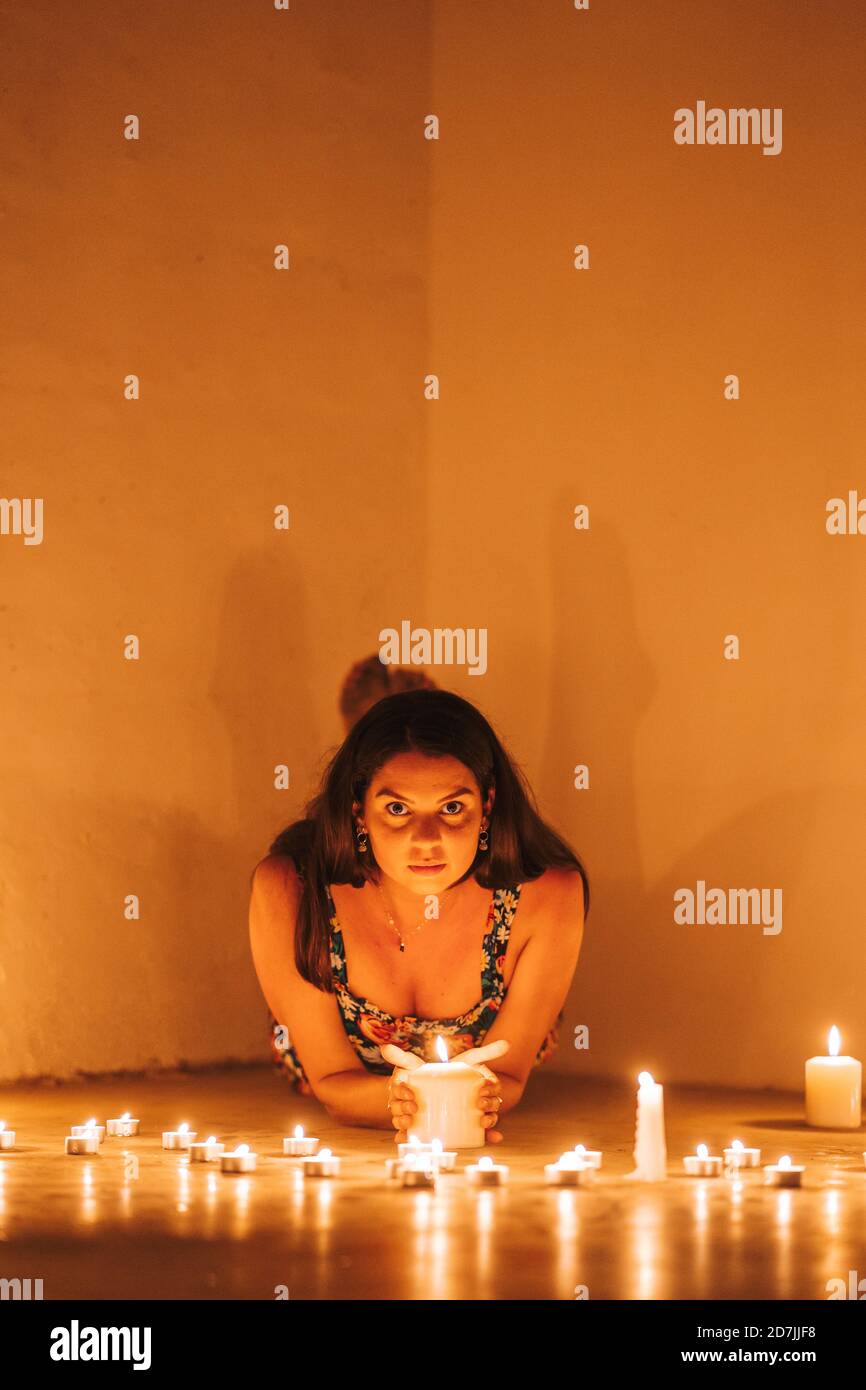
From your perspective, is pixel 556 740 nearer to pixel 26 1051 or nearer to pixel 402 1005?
pixel 402 1005

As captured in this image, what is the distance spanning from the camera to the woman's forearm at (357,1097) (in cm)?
354

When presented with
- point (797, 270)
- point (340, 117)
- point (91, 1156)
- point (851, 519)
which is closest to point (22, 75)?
point (340, 117)

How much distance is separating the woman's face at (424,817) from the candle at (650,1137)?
2.21 feet

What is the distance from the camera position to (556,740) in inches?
181

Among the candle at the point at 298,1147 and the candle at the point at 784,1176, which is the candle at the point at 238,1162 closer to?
the candle at the point at 298,1147

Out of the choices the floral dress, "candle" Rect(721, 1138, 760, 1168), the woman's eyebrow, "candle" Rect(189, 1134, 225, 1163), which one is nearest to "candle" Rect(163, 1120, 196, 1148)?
"candle" Rect(189, 1134, 225, 1163)

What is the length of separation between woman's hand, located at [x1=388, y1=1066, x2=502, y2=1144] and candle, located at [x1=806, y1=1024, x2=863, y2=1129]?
71cm

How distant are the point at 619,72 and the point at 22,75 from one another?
55.4 inches

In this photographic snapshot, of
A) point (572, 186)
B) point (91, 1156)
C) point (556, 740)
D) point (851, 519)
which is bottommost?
point (91, 1156)

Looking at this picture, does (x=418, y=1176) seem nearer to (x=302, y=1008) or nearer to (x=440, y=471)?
(x=302, y=1008)

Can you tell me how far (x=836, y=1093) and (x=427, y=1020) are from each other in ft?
2.67

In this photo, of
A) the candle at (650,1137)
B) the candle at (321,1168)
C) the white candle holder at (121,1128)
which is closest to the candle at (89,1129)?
the white candle holder at (121,1128)

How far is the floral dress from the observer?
371 cm

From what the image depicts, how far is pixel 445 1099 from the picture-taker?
10.9 ft
